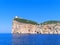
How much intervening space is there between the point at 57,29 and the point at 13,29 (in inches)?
1666

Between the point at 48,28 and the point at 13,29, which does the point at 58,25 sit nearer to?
the point at 48,28

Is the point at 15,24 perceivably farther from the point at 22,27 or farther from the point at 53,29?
the point at 53,29

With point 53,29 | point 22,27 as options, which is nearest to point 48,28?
point 53,29

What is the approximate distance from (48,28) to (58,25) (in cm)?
1003

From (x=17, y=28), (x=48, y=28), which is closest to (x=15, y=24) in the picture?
(x=17, y=28)

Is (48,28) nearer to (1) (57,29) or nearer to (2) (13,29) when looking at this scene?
(1) (57,29)

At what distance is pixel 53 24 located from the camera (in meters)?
200

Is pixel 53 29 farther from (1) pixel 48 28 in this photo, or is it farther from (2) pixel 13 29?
(2) pixel 13 29

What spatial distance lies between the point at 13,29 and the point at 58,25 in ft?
143

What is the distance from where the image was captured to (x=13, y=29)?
199750 mm

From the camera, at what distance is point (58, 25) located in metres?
199

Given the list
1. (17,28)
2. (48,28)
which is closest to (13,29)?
(17,28)

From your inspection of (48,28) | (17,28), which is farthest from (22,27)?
(48,28)

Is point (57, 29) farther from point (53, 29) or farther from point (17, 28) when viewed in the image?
point (17, 28)
